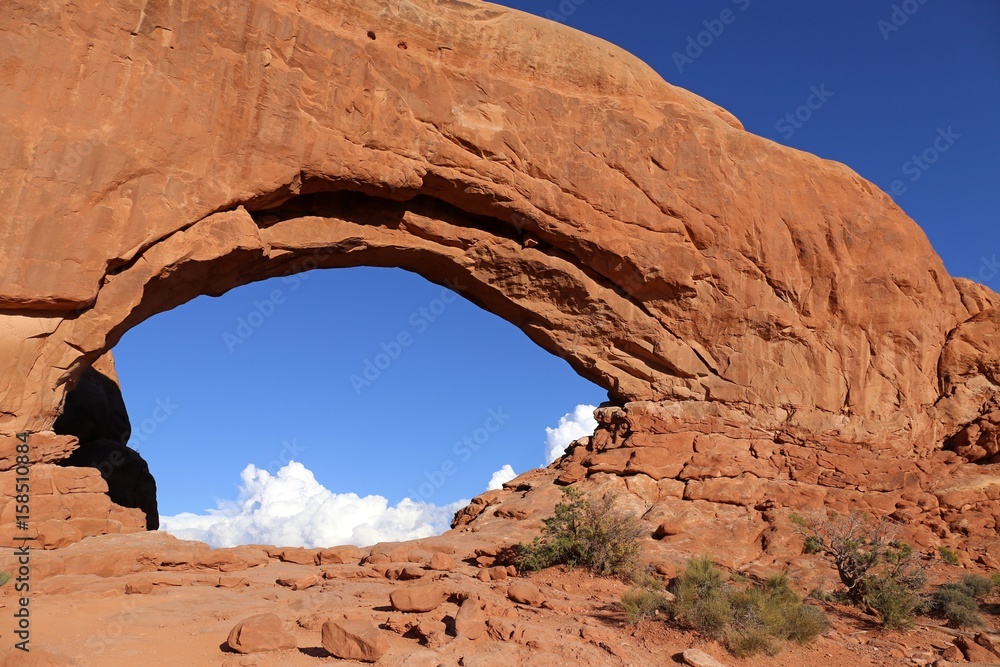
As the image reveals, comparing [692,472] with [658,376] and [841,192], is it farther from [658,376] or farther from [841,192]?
[841,192]

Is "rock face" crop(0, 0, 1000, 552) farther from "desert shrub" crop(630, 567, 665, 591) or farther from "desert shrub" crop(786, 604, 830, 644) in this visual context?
"desert shrub" crop(786, 604, 830, 644)

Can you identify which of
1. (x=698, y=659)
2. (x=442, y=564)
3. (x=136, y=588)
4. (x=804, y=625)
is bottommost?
(x=698, y=659)

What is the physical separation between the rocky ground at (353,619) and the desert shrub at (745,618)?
143 millimetres

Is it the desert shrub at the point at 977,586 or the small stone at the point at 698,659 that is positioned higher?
the desert shrub at the point at 977,586

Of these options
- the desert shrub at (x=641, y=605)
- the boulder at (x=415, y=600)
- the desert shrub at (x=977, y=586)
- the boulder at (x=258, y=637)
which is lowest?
the desert shrub at (x=977, y=586)

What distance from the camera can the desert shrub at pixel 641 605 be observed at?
8586 mm

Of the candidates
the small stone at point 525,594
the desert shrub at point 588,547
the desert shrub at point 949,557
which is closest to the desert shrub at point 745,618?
the small stone at point 525,594

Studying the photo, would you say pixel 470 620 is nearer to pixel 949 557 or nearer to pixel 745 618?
pixel 745 618

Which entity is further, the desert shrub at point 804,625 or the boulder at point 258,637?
the desert shrub at point 804,625

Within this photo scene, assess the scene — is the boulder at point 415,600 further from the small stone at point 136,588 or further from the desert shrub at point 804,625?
the desert shrub at point 804,625

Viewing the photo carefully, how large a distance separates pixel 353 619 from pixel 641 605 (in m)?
3.29

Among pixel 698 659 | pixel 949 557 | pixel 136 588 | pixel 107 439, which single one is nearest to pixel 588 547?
pixel 698 659

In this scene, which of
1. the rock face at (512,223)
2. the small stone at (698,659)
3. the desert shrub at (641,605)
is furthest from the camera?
the rock face at (512,223)

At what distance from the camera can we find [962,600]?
10.5 meters
